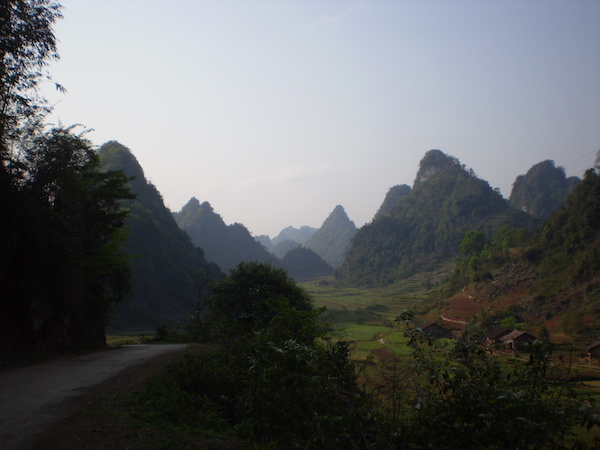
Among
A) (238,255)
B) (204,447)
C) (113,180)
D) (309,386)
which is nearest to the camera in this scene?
(204,447)

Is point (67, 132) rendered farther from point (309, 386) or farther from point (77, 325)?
point (309, 386)

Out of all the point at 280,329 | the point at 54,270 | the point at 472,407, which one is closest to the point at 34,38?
the point at 54,270

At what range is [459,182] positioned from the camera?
334 ft

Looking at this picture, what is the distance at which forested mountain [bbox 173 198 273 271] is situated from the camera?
10994 cm

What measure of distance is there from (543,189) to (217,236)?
8439 cm

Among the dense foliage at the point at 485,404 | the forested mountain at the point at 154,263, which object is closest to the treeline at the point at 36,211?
the dense foliage at the point at 485,404

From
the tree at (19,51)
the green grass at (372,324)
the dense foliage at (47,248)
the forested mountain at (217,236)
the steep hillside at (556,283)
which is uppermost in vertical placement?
the forested mountain at (217,236)

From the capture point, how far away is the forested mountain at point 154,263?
147ft

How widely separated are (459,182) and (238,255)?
6170cm

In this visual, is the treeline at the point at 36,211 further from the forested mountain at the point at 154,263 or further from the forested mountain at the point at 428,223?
the forested mountain at the point at 428,223

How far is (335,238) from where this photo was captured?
188875mm

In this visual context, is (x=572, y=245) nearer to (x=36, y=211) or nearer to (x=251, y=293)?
(x=251, y=293)

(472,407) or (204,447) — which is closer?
(472,407)

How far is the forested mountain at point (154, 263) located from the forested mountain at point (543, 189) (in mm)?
77686
